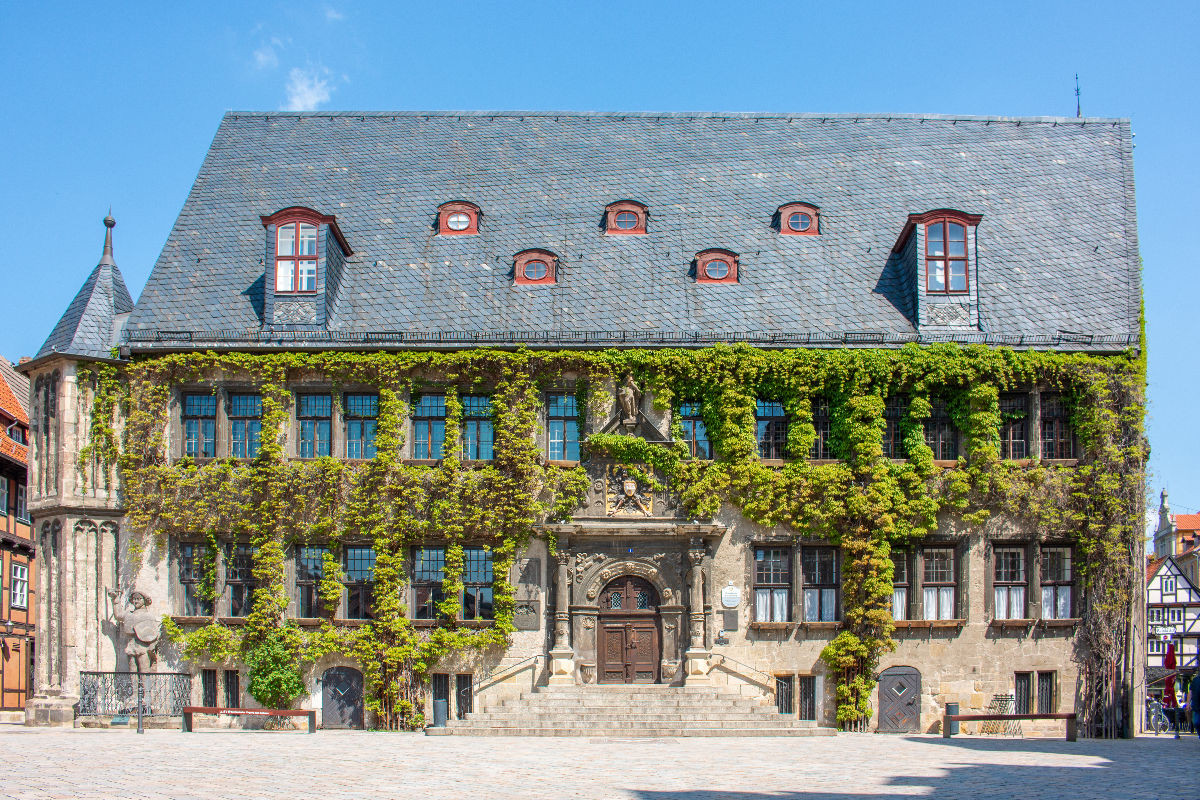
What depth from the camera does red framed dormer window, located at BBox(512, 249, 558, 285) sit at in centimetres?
3031

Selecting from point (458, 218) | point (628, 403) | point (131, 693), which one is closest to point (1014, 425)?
point (628, 403)

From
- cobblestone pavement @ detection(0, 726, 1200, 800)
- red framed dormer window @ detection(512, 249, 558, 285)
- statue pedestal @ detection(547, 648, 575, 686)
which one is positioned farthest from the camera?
red framed dormer window @ detection(512, 249, 558, 285)

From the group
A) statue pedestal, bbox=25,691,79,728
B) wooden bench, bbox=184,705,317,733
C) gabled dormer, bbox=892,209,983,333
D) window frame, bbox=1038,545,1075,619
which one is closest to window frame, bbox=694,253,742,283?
gabled dormer, bbox=892,209,983,333

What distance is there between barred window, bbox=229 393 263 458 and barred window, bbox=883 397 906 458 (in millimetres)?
13678

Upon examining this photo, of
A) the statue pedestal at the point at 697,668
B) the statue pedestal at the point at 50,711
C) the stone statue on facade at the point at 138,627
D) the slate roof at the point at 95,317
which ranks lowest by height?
the statue pedestal at the point at 50,711

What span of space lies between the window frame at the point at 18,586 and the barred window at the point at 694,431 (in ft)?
75.6

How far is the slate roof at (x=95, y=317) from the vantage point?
28719 mm

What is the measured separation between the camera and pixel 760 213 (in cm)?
3203

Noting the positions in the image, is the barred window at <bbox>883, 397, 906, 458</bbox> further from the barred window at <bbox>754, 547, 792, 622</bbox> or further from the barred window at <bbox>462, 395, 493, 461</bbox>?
the barred window at <bbox>462, 395, 493, 461</bbox>

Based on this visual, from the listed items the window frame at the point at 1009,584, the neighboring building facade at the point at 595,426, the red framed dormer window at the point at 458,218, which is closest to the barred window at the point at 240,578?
the neighboring building facade at the point at 595,426

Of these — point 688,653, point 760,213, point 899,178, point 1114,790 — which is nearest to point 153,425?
point 688,653

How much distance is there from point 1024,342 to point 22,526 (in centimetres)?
3033

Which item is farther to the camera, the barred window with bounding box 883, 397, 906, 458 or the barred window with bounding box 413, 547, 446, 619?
the barred window with bounding box 883, 397, 906, 458

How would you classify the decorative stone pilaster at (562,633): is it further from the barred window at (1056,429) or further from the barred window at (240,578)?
the barred window at (1056,429)
